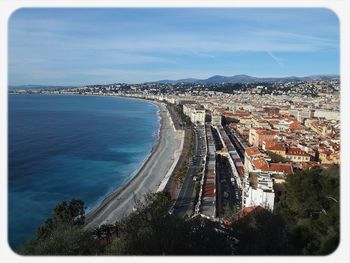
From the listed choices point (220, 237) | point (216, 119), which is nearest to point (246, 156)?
point (220, 237)

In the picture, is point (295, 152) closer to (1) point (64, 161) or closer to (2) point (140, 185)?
(2) point (140, 185)

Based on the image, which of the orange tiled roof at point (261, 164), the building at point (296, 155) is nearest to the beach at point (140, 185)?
the orange tiled roof at point (261, 164)

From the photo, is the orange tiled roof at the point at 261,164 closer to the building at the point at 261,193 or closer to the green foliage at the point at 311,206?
the building at the point at 261,193

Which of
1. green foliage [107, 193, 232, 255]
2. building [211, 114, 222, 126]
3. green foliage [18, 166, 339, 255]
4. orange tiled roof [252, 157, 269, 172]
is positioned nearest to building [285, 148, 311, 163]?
orange tiled roof [252, 157, 269, 172]

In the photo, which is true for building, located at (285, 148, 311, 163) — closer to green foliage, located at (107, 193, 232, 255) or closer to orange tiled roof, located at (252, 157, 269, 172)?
orange tiled roof, located at (252, 157, 269, 172)

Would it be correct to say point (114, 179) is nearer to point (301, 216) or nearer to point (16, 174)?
point (16, 174)
